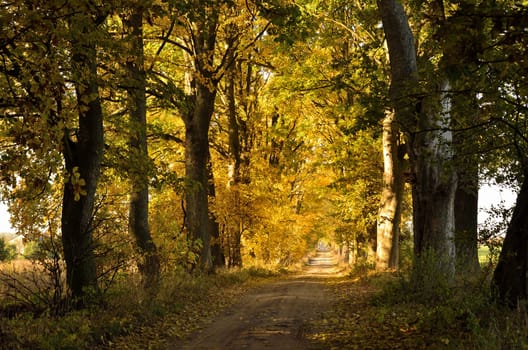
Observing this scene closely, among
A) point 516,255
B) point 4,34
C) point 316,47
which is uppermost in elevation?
point 316,47

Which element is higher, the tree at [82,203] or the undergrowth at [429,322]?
the tree at [82,203]

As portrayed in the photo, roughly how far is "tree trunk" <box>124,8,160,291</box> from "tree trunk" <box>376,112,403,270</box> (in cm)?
993

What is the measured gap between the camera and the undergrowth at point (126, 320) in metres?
7.03

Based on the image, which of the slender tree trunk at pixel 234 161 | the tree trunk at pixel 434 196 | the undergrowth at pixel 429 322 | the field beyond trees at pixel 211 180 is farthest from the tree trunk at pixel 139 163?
the slender tree trunk at pixel 234 161

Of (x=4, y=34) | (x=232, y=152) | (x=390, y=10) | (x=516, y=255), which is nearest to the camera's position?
(x=4, y=34)

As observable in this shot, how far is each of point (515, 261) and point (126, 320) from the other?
668cm

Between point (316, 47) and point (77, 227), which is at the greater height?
point (316, 47)

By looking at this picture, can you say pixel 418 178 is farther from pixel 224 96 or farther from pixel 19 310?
pixel 224 96

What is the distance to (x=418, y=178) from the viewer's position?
11.6m

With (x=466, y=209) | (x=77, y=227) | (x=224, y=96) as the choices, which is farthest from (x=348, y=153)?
(x=77, y=227)

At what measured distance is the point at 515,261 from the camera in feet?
24.2

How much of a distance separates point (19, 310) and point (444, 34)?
856 centimetres

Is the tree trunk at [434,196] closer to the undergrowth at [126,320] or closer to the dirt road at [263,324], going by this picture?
the dirt road at [263,324]

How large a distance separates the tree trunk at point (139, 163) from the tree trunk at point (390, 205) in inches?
391
